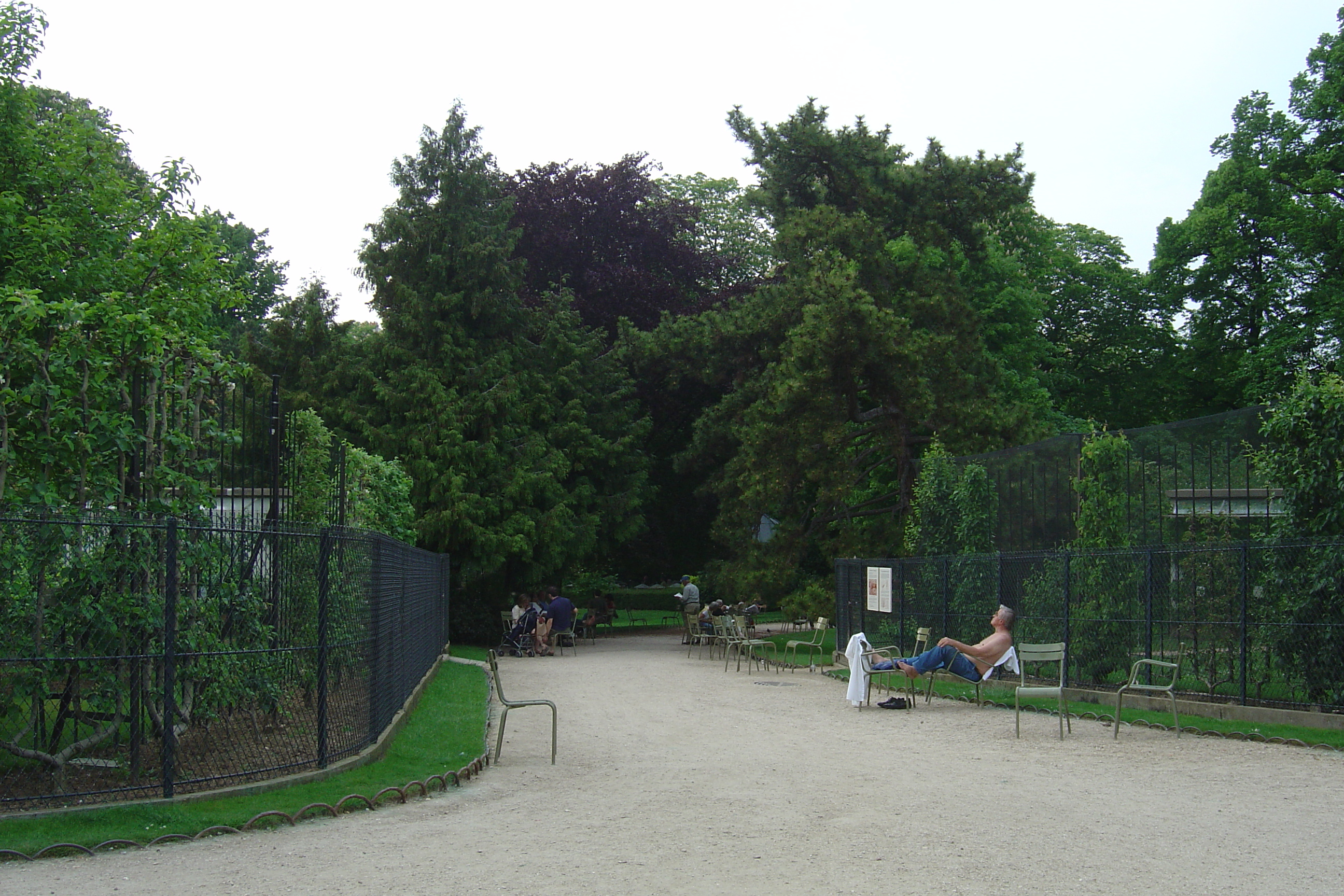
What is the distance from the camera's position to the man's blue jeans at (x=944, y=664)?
50.9 feet

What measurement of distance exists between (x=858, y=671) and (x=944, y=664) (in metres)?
1.18

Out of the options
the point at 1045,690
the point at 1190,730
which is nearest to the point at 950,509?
the point at 1190,730

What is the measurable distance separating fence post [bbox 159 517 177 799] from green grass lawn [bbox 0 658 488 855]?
1.03 feet

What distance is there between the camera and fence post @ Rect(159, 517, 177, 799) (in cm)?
812

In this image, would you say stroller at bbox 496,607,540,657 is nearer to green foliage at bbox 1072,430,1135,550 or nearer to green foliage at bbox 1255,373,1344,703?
green foliage at bbox 1072,430,1135,550

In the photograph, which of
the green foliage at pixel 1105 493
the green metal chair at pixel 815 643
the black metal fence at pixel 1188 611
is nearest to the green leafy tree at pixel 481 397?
the green metal chair at pixel 815 643

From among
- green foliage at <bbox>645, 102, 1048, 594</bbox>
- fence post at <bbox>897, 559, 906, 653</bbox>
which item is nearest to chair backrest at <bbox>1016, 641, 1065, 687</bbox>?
fence post at <bbox>897, 559, 906, 653</bbox>

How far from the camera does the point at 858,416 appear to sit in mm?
29750

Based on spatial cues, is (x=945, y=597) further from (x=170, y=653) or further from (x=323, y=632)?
(x=170, y=653)

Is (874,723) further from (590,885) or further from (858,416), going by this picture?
(858,416)

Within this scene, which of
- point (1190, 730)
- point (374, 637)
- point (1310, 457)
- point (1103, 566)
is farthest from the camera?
point (1103, 566)

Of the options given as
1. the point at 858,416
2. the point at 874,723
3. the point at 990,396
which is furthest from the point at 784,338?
the point at 874,723

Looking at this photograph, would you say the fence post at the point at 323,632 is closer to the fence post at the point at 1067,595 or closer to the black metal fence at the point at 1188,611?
the black metal fence at the point at 1188,611

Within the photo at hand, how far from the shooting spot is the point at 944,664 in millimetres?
15711
